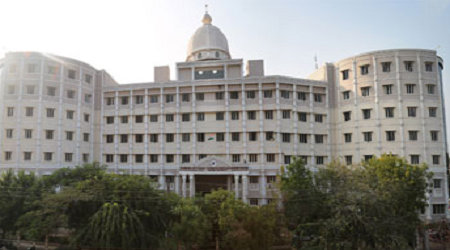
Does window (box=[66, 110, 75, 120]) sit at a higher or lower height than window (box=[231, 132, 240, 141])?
higher

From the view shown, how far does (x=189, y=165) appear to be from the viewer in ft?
117

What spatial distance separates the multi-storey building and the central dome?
588 centimetres

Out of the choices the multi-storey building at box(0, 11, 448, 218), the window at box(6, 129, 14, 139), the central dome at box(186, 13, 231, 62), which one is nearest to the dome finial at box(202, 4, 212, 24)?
the central dome at box(186, 13, 231, 62)

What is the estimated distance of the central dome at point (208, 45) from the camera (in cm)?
4709

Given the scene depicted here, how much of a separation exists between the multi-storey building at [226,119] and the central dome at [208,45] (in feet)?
19.3

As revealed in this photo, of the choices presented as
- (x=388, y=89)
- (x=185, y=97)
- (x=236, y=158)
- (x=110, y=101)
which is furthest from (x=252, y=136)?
(x=110, y=101)

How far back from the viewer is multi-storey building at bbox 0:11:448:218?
3538cm

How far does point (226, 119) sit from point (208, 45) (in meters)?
14.8

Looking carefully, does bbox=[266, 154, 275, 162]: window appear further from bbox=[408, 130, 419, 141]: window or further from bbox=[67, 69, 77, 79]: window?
bbox=[67, 69, 77, 79]: window

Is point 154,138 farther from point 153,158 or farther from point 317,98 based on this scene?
point 317,98

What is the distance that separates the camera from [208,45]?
4722 centimetres

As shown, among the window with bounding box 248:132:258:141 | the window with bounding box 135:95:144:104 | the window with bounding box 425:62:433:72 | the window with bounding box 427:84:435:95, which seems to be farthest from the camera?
the window with bounding box 135:95:144:104

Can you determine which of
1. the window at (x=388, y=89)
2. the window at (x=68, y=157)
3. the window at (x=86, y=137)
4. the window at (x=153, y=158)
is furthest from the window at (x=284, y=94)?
the window at (x=68, y=157)

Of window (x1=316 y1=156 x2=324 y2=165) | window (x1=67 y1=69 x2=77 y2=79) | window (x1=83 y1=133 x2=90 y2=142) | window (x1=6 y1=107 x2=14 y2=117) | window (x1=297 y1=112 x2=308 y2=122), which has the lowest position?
window (x1=316 y1=156 x2=324 y2=165)
